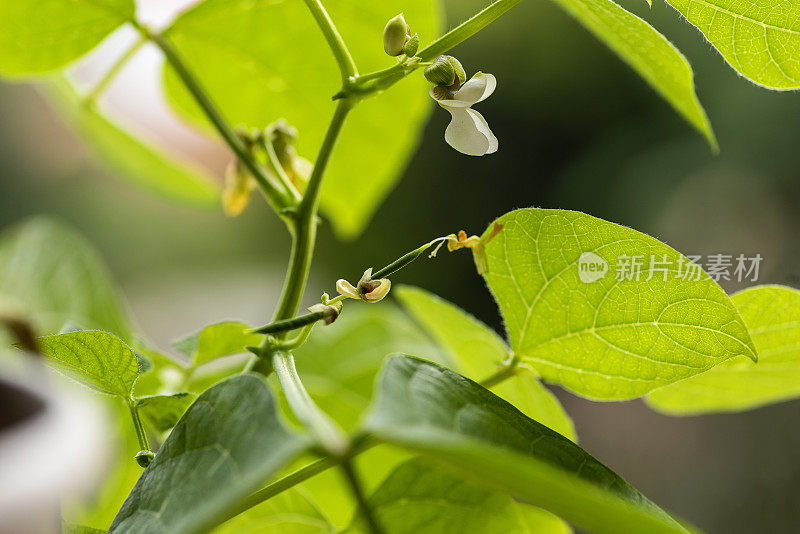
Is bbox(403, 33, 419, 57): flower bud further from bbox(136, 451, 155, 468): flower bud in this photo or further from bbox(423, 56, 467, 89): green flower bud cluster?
bbox(136, 451, 155, 468): flower bud

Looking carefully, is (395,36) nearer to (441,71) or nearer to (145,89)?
(441,71)

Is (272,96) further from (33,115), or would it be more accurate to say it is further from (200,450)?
(33,115)

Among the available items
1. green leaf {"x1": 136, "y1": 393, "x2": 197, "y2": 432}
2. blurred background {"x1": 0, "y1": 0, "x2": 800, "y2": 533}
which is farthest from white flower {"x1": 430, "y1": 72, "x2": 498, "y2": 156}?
blurred background {"x1": 0, "y1": 0, "x2": 800, "y2": 533}

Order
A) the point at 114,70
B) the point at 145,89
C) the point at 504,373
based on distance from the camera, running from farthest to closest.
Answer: the point at 145,89, the point at 114,70, the point at 504,373

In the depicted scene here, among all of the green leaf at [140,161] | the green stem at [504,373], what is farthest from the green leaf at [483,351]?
the green leaf at [140,161]

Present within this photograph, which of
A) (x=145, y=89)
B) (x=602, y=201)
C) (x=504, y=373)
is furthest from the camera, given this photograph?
(x=602, y=201)

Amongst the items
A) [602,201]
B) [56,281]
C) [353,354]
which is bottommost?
[602,201]

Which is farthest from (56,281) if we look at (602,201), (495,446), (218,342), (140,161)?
(602,201)
